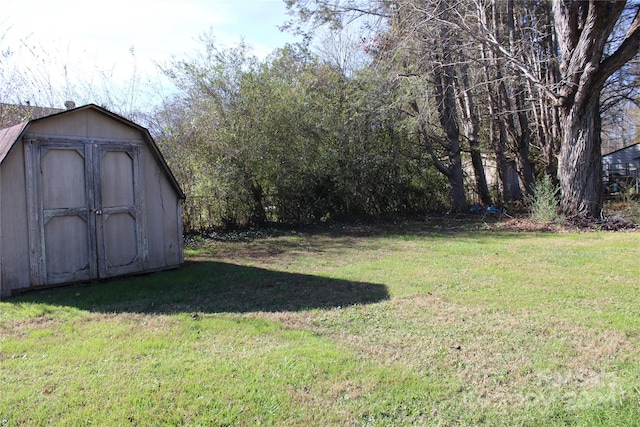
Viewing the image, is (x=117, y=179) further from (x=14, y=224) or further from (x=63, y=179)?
(x=14, y=224)

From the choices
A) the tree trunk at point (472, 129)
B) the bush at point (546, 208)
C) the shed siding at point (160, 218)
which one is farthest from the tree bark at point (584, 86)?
the shed siding at point (160, 218)

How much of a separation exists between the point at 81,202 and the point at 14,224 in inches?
37.2

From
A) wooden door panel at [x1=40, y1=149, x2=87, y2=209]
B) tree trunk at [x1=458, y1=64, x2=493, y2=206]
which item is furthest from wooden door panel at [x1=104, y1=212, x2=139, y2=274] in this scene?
tree trunk at [x1=458, y1=64, x2=493, y2=206]

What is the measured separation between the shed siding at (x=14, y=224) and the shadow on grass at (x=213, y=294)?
29 centimetres

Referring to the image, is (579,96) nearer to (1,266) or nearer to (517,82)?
(517,82)

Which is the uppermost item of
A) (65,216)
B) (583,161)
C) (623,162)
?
(623,162)

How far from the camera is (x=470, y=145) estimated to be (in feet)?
56.6

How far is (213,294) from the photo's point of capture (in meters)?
6.41

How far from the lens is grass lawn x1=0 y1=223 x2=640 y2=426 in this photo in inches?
124

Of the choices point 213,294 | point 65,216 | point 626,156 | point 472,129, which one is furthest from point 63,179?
point 626,156

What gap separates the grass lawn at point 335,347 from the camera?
315cm

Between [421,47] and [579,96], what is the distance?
15.7ft

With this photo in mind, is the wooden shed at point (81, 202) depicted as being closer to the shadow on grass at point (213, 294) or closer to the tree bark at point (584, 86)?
the shadow on grass at point (213, 294)

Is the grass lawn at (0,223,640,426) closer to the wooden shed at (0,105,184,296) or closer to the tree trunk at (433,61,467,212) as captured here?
the wooden shed at (0,105,184,296)
